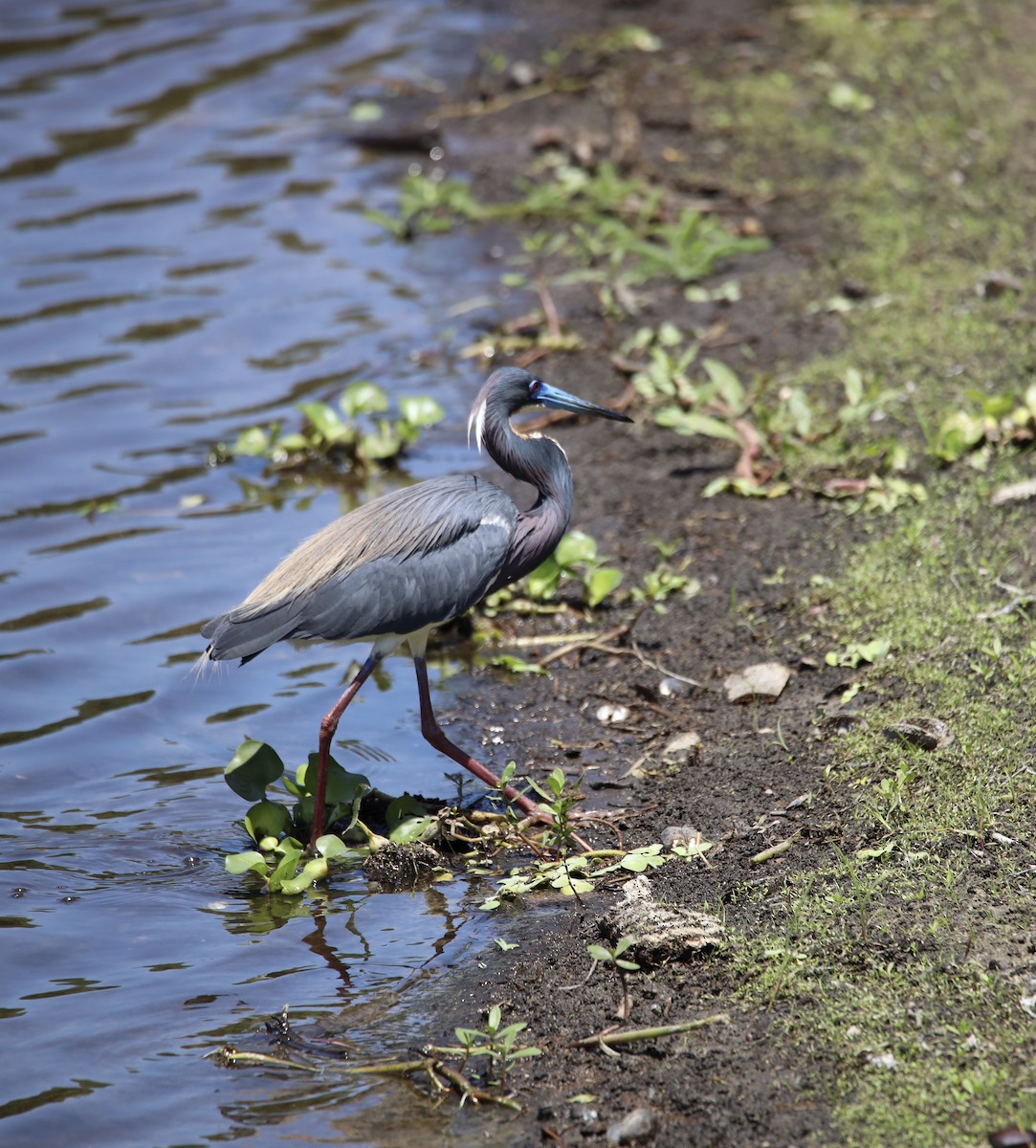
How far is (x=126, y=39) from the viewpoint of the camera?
14.8 m

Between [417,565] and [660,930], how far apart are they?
73.5 inches

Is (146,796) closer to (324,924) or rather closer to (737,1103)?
(324,924)

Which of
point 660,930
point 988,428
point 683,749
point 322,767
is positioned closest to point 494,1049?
point 660,930

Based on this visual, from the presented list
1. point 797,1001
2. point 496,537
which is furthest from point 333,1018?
point 496,537

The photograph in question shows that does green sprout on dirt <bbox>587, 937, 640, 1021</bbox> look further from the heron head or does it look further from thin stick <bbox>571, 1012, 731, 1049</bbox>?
the heron head

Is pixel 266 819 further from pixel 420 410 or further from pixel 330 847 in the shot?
pixel 420 410

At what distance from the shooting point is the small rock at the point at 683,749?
212 inches

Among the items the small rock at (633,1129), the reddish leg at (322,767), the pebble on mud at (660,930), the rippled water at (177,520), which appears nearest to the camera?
the small rock at (633,1129)

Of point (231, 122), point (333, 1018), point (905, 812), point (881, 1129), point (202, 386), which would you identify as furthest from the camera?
point (231, 122)

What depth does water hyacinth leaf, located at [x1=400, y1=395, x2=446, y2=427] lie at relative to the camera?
7.86 m

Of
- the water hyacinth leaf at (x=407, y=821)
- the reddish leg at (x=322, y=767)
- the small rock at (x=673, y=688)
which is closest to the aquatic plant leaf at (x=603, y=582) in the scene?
the small rock at (x=673, y=688)

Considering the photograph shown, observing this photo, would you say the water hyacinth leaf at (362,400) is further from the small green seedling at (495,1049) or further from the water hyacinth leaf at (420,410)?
the small green seedling at (495,1049)

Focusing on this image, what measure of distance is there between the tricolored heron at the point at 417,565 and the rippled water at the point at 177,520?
25.2 inches

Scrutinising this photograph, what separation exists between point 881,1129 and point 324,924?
6.77ft
